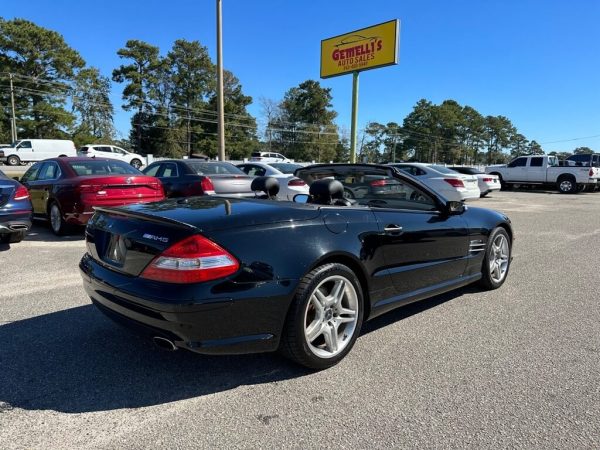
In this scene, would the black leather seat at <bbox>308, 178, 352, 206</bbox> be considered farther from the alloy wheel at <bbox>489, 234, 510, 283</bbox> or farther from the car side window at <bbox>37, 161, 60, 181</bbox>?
the car side window at <bbox>37, 161, 60, 181</bbox>

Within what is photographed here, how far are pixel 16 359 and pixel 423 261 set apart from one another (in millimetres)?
3146

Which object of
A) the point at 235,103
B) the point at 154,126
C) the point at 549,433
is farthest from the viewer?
the point at 235,103

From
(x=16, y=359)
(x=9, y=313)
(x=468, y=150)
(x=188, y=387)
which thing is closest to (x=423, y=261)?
(x=188, y=387)

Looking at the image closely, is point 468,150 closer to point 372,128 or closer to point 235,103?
point 372,128

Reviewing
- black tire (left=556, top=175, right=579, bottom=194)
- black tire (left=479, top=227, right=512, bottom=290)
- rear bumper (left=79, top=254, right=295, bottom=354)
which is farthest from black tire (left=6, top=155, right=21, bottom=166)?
black tire (left=479, top=227, right=512, bottom=290)

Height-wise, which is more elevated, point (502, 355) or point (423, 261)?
point (423, 261)

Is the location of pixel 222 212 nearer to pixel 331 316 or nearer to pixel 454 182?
pixel 331 316

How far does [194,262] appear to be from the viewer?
8.25 feet

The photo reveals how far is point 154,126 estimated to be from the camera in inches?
2506

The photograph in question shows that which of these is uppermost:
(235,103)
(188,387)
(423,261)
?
(235,103)

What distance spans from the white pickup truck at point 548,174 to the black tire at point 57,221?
75.9 feet

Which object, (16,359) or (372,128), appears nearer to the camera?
(16,359)

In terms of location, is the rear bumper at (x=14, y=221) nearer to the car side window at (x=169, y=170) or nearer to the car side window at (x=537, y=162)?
the car side window at (x=169, y=170)

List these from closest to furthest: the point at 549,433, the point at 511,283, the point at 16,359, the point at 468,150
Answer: the point at 549,433 < the point at 16,359 < the point at 511,283 < the point at 468,150
